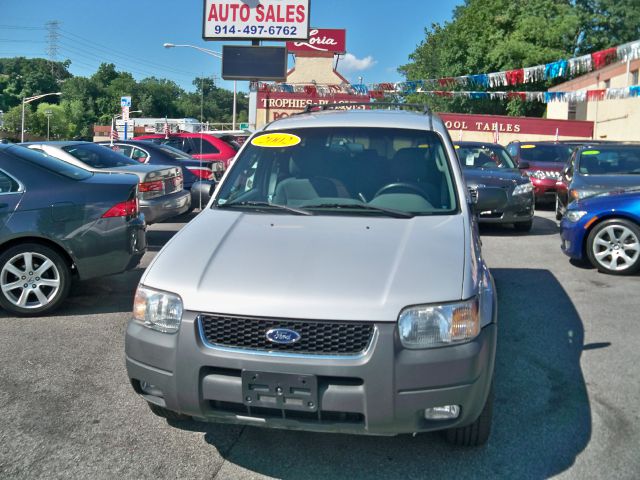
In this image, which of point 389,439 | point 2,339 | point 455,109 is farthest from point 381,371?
point 455,109

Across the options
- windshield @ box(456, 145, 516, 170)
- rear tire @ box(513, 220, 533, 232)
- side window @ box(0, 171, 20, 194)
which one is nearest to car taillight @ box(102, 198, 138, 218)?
side window @ box(0, 171, 20, 194)

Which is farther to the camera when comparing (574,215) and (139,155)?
(139,155)

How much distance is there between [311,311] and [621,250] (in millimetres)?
5927

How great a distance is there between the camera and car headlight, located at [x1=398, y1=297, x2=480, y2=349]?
2.80 m

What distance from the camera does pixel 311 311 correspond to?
281cm

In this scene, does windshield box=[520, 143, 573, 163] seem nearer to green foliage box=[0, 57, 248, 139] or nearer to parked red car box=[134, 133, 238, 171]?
parked red car box=[134, 133, 238, 171]

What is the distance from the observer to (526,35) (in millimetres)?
40625

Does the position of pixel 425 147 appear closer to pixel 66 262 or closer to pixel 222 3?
pixel 66 262

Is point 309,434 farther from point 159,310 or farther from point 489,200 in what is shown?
point 489,200

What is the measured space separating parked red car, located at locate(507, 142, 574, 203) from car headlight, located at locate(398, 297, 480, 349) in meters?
10.9

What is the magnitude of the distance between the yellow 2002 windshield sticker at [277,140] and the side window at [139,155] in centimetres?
841

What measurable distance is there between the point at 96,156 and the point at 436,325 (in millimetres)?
8278

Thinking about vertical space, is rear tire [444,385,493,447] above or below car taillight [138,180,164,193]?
below

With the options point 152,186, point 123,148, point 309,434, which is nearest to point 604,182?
point 152,186
